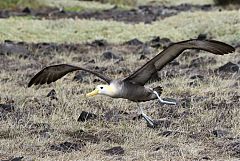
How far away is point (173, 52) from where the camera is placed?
664 cm

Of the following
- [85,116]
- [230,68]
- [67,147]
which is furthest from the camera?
[230,68]

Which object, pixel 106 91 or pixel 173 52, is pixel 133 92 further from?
pixel 173 52

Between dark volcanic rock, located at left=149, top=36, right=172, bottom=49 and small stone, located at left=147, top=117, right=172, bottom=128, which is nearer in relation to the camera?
small stone, located at left=147, top=117, right=172, bottom=128

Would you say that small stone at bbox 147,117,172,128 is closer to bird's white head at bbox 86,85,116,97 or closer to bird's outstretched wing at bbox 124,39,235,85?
bird's outstretched wing at bbox 124,39,235,85

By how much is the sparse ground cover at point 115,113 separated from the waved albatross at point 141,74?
16.9 inches

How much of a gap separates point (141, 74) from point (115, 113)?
133 centimetres

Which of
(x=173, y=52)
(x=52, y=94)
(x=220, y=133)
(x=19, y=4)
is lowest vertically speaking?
(x=19, y=4)

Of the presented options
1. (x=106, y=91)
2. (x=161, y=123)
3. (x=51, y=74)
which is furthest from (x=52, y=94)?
(x=106, y=91)

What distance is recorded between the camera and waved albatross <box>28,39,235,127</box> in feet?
21.3

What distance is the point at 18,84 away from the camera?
10961 millimetres

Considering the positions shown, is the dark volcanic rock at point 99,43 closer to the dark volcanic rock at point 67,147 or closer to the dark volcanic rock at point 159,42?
the dark volcanic rock at point 159,42

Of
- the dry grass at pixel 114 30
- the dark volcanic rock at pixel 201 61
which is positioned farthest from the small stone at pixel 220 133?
the dry grass at pixel 114 30

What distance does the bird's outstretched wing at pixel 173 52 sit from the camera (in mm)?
6457

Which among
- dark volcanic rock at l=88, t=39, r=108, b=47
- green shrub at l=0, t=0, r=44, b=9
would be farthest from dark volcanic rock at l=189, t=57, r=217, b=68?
green shrub at l=0, t=0, r=44, b=9
